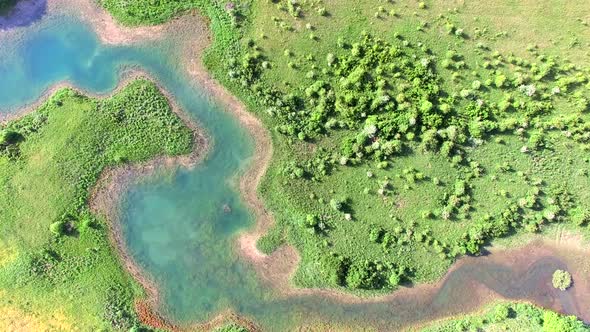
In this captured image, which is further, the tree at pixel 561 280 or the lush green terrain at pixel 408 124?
the lush green terrain at pixel 408 124

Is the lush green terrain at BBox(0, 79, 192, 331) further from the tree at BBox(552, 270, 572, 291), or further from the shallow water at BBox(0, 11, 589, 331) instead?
the tree at BBox(552, 270, 572, 291)

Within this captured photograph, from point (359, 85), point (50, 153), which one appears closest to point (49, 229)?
point (50, 153)

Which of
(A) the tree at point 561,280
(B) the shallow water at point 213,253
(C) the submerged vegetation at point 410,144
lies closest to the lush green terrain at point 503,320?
(B) the shallow water at point 213,253

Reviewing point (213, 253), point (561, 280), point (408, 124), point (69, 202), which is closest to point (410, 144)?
point (408, 124)

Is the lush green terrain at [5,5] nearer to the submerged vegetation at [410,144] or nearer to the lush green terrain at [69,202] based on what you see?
the lush green terrain at [69,202]

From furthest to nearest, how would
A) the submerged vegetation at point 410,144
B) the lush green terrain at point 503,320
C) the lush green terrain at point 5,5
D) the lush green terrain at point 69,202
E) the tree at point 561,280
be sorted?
1. the lush green terrain at point 5,5
2. the submerged vegetation at point 410,144
3. the tree at point 561,280
4. the lush green terrain at point 69,202
5. the lush green terrain at point 503,320
